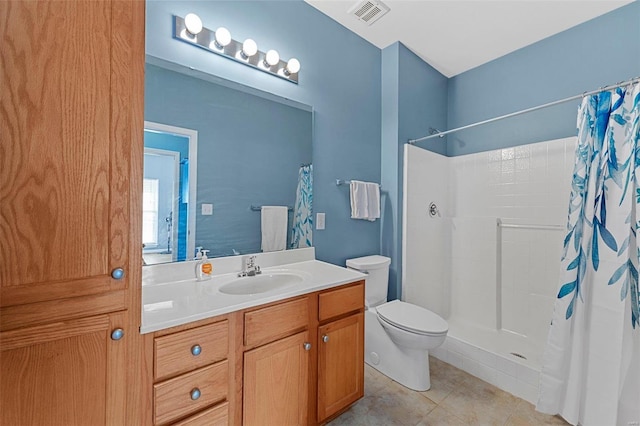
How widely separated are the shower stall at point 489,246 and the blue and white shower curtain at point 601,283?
0.35 meters

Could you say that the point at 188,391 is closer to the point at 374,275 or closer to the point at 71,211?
the point at 71,211

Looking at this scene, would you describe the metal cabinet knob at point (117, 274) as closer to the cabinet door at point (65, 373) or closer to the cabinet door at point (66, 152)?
the cabinet door at point (66, 152)

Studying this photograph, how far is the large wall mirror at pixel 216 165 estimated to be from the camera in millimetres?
1339

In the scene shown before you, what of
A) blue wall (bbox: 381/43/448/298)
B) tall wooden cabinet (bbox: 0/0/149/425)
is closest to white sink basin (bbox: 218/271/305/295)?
tall wooden cabinet (bbox: 0/0/149/425)

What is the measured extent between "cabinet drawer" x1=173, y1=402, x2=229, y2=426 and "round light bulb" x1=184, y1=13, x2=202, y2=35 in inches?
69.6

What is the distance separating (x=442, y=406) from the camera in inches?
65.4

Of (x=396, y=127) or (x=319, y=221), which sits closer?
(x=319, y=221)

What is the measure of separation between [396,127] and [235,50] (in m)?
1.42

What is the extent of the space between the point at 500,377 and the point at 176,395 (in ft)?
6.62

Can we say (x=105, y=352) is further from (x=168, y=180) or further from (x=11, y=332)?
(x=168, y=180)

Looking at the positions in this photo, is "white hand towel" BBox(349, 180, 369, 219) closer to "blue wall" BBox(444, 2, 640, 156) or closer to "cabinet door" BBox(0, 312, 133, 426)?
"blue wall" BBox(444, 2, 640, 156)

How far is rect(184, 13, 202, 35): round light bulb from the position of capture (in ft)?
4.58

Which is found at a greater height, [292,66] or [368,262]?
[292,66]

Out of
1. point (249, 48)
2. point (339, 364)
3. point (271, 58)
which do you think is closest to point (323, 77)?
point (271, 58)
